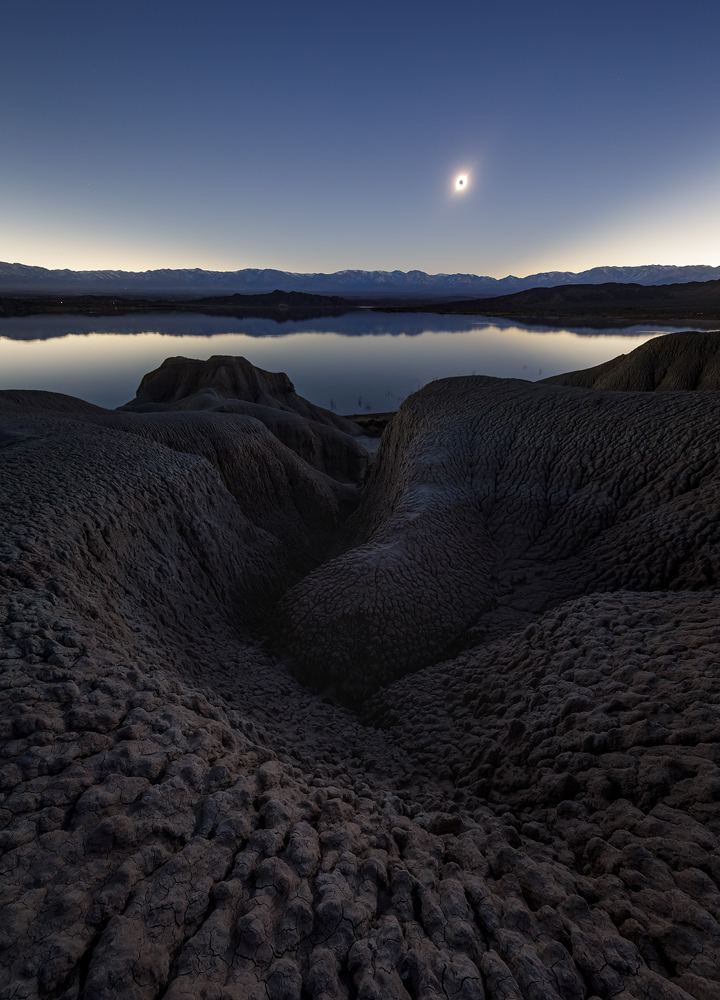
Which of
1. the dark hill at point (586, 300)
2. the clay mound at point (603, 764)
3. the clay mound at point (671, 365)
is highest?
the dark hill at point (586, 300)

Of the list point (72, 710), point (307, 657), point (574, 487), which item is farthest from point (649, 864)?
point (574, 487)

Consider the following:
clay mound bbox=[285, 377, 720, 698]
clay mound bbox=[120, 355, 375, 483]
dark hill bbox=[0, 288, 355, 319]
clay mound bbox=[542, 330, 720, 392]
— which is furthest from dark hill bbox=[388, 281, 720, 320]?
clay mound bbox=[285, 377, 720, 698]

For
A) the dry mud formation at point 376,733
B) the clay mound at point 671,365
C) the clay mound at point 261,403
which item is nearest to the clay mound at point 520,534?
the dry mud formation at point 376,733

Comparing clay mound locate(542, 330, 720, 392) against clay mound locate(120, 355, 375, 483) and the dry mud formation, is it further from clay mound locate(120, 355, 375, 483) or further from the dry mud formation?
clay mound locate(120, 355, 375, 483)

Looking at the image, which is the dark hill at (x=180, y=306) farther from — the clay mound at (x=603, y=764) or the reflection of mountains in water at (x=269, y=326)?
the clay mound at (x=603, y=764)

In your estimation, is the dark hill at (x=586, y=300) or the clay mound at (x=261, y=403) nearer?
the clay mound at (x=261, y=403)
